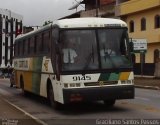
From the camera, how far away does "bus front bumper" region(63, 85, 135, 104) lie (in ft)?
53.4

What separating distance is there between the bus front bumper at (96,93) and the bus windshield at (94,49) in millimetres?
677

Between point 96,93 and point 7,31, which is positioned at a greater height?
point 7,31

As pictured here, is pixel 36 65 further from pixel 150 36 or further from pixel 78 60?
pixel 150 36

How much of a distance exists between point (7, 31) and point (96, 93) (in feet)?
269

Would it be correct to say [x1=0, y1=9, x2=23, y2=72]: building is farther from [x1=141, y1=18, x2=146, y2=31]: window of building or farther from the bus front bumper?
the bus front bumper

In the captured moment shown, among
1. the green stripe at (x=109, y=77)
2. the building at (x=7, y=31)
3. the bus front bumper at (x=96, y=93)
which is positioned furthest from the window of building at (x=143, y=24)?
the building at (x=7, y=31)

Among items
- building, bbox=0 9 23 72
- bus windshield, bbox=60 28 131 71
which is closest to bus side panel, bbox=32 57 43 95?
bus windshield, bbox=60 28 131 71

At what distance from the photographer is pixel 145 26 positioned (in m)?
55.4

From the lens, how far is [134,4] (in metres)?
56.4

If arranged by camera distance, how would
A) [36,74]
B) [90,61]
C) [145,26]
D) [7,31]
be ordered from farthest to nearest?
[7,31] < [145,26] < [36,74] < [90,61]

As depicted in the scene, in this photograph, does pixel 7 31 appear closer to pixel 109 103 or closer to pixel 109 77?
pixel 109 103

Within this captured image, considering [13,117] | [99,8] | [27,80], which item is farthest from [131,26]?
[13,117]

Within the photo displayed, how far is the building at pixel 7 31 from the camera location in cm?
9625

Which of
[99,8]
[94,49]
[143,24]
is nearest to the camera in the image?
[94,49]
